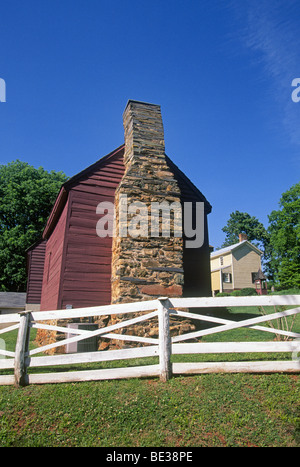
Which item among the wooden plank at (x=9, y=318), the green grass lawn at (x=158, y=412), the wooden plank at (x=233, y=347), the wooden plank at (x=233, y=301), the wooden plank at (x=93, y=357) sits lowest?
the green grass lawn at (x=158, y=412)

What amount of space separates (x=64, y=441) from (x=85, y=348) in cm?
424

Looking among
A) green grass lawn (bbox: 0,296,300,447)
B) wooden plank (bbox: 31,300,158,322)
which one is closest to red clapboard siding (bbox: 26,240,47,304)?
wooden plank (bbox: 31,300,158,322)

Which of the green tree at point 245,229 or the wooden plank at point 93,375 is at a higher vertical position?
the green tree at point 245,229

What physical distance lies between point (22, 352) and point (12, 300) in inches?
915

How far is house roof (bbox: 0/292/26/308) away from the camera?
25781 millimetres

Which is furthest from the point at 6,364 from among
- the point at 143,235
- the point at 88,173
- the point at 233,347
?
the point at 88,173

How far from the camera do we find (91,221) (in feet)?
34.3

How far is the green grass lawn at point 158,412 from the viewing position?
382cm

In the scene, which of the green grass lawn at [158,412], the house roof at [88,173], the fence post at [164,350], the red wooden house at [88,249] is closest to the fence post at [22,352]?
the green grass lawn at [158,412]

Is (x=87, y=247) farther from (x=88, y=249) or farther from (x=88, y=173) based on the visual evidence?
(x=88, y=173)

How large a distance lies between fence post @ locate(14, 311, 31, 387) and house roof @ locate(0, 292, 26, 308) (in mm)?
22392

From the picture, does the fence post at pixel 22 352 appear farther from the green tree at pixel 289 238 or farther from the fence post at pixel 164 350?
the green tree at pixel 289 238

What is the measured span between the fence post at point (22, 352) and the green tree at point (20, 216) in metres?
24.9
